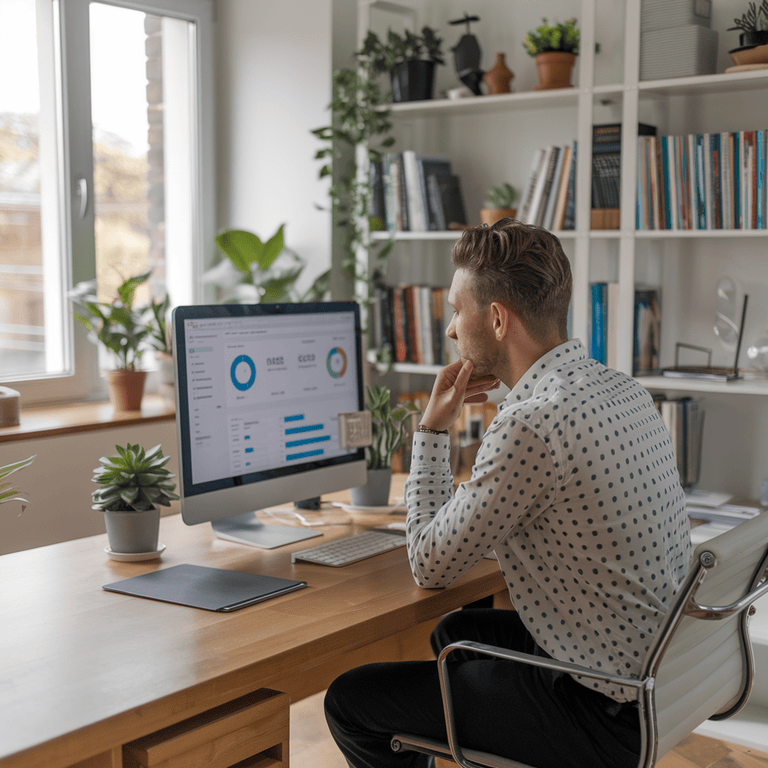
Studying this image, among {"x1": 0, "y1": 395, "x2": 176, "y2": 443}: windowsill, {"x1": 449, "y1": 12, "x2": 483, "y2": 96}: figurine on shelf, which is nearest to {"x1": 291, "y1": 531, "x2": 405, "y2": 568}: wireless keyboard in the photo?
{"x1": 0, "y1": 395, "x2": 176, "y2": 443}: windowsill

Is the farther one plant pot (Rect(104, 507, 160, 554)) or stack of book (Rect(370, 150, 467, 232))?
stack of book (Rect(370, 150, 467, 232))

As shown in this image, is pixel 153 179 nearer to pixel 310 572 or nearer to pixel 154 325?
pixel 154 325

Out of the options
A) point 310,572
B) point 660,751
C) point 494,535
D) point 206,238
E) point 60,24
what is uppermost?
point 60,24

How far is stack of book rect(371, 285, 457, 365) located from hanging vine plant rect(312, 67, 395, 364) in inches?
3.0

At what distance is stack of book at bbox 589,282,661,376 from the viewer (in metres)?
2.97

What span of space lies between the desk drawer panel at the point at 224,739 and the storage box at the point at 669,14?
2.31m

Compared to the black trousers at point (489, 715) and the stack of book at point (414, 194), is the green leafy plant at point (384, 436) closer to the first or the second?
the black trousers at point (489, 715)

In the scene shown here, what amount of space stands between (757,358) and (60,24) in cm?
260

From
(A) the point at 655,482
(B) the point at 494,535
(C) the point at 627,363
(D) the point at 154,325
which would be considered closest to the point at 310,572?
(B) the point at 494,535

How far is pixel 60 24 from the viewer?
3.28 metres

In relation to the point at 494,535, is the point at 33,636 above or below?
below

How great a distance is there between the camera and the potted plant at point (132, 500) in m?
1.77

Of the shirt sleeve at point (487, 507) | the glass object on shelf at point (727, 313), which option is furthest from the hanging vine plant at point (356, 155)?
the shirt sleeve at point (487, 507)

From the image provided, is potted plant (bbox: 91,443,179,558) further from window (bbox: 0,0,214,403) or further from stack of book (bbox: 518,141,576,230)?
stack of book (bbox: 518,141,576,230)
